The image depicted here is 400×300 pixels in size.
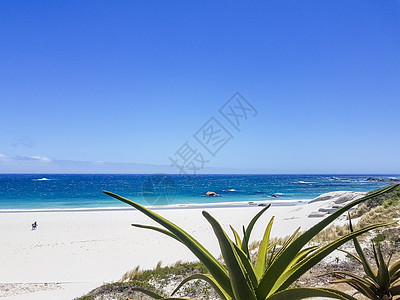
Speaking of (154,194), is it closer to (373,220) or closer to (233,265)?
(373,220)

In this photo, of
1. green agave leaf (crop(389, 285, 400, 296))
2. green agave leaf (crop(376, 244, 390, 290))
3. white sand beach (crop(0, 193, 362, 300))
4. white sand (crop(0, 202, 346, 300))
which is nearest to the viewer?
green agave leaf (crop(389, 285, 400, 296))

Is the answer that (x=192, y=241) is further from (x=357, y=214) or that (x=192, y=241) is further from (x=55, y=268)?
(x=357, y=214)

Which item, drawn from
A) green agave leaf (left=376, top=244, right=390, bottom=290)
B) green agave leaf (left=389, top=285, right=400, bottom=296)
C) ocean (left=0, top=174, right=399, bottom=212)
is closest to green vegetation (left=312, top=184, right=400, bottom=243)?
green agave leaf (left=376, top=244, right=390, bottom=290)

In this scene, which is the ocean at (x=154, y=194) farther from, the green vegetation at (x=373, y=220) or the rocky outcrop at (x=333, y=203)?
the rocky outcrop at (x=333, y=203)

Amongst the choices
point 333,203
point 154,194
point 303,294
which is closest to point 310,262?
point 303,294

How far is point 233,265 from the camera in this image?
3.84 ft

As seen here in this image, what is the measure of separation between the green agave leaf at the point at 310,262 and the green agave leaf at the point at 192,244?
9.5 inches

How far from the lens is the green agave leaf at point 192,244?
1.27 metres

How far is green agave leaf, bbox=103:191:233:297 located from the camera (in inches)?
49.9

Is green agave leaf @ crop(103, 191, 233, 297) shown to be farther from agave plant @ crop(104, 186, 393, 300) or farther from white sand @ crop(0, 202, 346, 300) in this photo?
white sand @ crop(0, 202, 346, 300)

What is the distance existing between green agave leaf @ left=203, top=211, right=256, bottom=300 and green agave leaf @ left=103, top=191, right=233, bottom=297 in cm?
15

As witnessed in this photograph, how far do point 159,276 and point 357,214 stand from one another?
42.8 ft

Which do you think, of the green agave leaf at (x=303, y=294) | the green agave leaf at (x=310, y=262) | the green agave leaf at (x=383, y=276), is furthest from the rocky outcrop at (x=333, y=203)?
the green agave leaf at (x=303, y=294)

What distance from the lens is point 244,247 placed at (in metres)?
1.77
